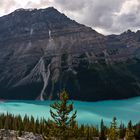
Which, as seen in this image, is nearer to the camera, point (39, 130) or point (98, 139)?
point (98, 139)

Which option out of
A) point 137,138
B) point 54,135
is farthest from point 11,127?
point 54,135

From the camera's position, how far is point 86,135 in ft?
482

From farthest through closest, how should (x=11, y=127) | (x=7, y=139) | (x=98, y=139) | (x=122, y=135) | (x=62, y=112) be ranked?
(x=11, y=127) < (x=122, y=135) < (x=98, y=139) < (x=7, y=139) < (x=62, y=112)

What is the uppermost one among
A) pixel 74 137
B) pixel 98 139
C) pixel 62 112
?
pixel 62 112

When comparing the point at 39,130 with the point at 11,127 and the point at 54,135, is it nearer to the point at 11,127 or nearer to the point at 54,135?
the point at 11,127

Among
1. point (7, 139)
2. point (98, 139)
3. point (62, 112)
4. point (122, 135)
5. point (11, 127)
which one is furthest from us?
point (11, 127)

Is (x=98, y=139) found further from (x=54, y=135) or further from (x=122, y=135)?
(x=54, y=135)

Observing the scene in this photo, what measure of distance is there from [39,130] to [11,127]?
23228 millimetres

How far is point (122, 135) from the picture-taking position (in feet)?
547

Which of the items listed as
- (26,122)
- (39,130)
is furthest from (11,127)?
(39,130)

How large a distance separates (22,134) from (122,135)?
140 ft

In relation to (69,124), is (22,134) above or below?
below

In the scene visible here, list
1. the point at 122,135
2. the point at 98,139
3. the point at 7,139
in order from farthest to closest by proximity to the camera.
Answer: the point at 122,135, the point at 98,139, the point at 7,139

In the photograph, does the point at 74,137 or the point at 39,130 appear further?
the point at 39,130
